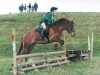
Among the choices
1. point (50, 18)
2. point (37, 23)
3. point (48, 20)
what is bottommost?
point (37, 23)

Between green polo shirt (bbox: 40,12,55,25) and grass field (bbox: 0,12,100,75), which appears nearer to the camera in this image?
green polo shirt (bbox: 40,12,55,25)

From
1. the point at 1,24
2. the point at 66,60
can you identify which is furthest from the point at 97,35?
the point at 66,60

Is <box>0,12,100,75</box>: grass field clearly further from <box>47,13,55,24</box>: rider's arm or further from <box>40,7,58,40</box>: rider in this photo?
<box>47,13,55,24</box>: rider's arm

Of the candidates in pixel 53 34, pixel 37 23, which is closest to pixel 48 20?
pixel 53 34

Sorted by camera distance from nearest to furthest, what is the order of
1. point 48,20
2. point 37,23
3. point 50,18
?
point 50,18 < point 48,20 < point 37,23

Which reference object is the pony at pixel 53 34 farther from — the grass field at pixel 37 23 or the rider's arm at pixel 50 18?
the grass field at pixel 37 23

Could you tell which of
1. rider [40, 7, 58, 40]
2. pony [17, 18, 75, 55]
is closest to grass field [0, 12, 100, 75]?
pony [17, 18, 75, 55]

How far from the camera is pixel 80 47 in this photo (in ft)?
98.8

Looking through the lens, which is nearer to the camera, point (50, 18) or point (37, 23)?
point (50, 18)

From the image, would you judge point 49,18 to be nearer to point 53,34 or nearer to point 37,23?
point 53,34

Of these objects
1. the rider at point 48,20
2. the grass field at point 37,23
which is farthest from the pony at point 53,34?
the grass field at point 37,23

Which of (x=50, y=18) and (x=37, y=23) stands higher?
(x=50, y=18)

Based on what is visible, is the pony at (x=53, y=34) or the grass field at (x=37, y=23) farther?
the grass field at (x=37, y=23)

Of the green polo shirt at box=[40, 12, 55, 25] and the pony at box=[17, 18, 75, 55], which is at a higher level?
the green polo shirt at box=[40, 12, 55, 25]
